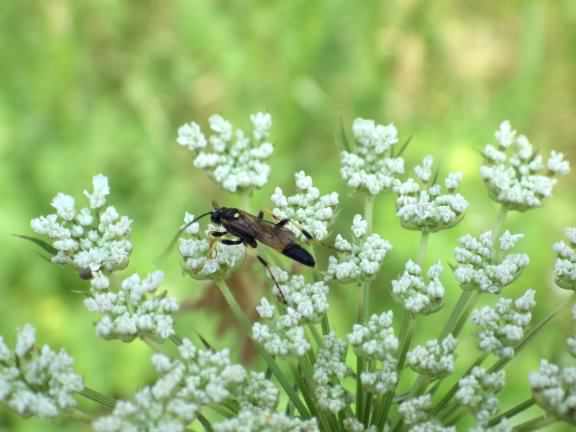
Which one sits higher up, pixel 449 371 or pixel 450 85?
pixel 450 85

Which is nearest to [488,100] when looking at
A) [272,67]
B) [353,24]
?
[353,24]

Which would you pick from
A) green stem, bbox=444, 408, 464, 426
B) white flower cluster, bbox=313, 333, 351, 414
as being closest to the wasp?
white flower cluster, bbox=313, 333, 351, 414

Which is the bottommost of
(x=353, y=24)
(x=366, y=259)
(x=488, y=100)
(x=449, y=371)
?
(x=449, y=371)

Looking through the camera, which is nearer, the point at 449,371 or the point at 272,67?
the point at 449,371

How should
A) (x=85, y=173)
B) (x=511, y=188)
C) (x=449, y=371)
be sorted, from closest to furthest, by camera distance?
(x=449, y=371)
(x=511, y=188)
(x=85, y=173)

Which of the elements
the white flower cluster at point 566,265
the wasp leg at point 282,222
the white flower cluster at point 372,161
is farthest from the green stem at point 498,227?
the wasp leg at point 282,222

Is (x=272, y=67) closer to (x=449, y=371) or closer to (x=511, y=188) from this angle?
(x=511, y=188)
